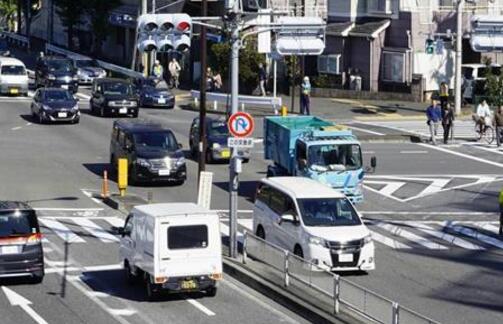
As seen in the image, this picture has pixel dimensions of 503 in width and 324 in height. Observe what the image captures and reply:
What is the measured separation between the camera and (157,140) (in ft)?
133

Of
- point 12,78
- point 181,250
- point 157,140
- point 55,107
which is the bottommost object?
point 181,250

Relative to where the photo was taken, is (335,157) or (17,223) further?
(335,157)

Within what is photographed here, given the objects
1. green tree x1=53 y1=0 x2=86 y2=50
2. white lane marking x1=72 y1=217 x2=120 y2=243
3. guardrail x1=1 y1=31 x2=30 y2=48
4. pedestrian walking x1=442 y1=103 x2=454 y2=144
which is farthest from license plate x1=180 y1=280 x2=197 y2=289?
guardrail x1=1 y1=31 x2=30 y2=48

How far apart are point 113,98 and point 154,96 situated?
5431 mm

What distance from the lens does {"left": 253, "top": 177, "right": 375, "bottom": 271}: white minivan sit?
86.6 feet

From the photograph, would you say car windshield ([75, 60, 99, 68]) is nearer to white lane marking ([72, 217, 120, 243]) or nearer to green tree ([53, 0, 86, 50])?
green tree ([53, 0, 86, 50])

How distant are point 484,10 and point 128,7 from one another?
30.3 meters

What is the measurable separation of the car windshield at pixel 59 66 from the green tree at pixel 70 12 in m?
18.3

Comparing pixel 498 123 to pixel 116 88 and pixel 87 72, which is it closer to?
pixel 116 88

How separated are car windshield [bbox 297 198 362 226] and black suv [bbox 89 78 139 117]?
29111 mm

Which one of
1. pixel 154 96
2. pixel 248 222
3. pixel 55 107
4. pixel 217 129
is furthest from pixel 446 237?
pixel 154 96

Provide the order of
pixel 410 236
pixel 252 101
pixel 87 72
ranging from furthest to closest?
pixel 87 72 → pixel 252 101 → pixel 410 236

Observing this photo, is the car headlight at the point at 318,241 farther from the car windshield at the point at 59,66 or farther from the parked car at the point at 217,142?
Result: the car windshield at the point at 59,66

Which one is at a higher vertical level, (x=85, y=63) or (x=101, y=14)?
(x=101, y=14)
